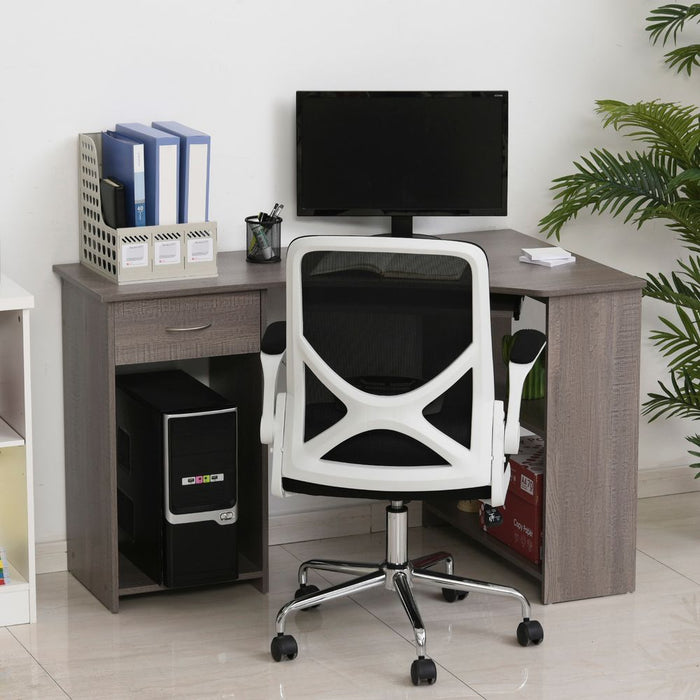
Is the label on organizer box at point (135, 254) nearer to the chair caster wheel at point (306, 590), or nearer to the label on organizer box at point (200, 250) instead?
the label on organizer box at point (200, 250)

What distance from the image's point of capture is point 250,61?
12.5 feet

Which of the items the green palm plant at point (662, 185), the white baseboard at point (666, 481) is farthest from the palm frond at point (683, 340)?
the white baseboard at point (666, 481)

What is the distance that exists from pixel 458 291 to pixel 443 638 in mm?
968

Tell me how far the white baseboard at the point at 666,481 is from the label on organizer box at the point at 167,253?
6.30 feet

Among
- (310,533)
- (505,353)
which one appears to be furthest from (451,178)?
(310,533)

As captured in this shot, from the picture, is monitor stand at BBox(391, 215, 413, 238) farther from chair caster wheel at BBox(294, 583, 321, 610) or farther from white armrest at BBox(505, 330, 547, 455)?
chair caster wheel at BBox(294, 583, 321, 610)

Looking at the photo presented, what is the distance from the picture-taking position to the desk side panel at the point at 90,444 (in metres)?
3.44

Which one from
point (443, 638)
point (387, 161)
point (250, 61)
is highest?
point (250, 61)

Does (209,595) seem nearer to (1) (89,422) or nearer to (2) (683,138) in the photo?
(1) (89,422)

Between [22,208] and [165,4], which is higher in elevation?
[165,4]

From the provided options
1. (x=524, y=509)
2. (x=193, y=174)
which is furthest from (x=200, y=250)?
(x=524, y=509)

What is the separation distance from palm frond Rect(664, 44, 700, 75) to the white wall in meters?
0.04

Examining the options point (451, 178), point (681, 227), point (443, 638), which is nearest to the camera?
point (443, 638)

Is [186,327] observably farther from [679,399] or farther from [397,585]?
[679,399]
